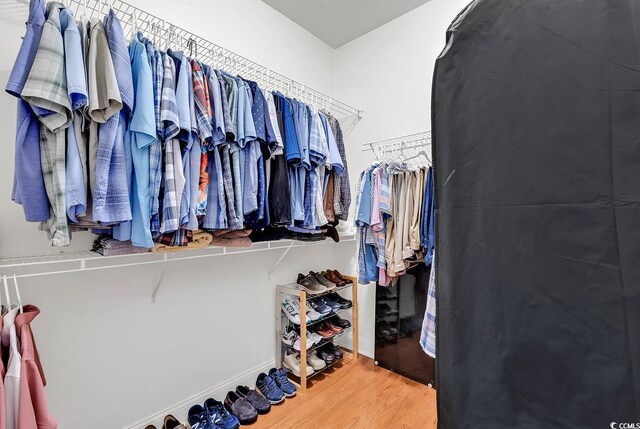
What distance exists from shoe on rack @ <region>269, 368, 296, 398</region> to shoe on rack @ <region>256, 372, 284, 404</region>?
34mm

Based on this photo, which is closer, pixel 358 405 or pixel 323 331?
pixel 358 405

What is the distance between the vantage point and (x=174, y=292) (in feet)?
5.33

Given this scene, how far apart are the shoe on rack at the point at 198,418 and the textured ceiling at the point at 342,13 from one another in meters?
2.73

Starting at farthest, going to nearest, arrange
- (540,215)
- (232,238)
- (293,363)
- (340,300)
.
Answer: (340,300), (293,363), (232,238), (540,215)

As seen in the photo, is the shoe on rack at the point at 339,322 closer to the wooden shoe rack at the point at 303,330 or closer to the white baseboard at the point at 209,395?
the wooden shoe rack at the point at 303,330

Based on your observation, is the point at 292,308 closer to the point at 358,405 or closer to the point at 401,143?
the point at 358,405

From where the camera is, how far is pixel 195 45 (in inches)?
55.8

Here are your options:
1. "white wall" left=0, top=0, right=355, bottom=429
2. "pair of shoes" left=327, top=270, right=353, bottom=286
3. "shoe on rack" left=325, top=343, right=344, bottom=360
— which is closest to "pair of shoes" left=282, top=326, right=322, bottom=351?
"white wall" left=0, top=0, right=355, bottom=429

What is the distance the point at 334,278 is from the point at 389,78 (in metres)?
1.70

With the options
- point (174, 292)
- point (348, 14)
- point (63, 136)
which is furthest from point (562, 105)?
point (348, 14)

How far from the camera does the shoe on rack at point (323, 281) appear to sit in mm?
2254

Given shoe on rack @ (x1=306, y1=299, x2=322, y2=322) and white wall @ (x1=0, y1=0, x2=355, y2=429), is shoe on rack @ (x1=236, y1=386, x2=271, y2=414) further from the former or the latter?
shoe on rack @ (x1=306, y1=299, x2=322, y2=322)

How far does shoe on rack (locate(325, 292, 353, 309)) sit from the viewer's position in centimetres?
229

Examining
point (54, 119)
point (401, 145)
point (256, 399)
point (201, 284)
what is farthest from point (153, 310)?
point (401, 145)
